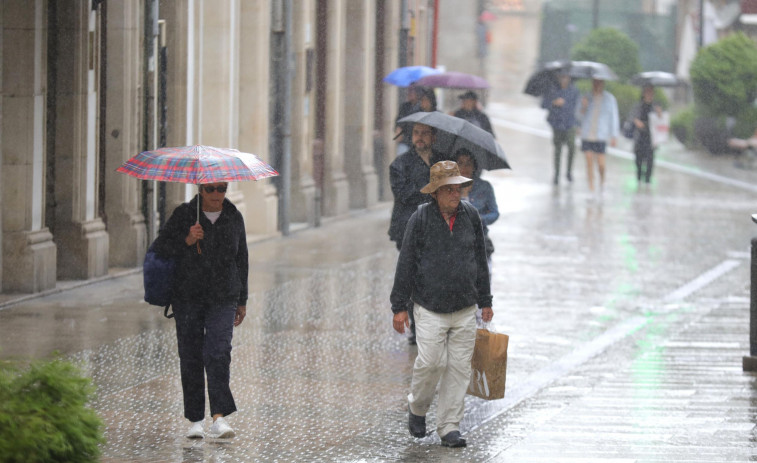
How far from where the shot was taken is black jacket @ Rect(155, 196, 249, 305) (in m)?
8.37

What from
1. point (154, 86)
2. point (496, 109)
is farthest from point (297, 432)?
point (496, 109)

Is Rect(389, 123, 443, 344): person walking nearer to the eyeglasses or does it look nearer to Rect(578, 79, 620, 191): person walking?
the eyeglasses

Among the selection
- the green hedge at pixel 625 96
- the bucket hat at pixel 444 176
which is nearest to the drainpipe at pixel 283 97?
the bucket hat at pixel 444 176

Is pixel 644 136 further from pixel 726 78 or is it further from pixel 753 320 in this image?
pixel 753 320

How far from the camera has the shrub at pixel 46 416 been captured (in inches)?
190

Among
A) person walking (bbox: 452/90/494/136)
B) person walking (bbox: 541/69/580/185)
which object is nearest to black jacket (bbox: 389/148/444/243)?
person walking (bbox: 452/90/494/136)

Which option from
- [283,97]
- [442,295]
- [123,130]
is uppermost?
[283,97]

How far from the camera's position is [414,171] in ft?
35.5

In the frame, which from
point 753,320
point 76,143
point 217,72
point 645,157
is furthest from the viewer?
point 645,157

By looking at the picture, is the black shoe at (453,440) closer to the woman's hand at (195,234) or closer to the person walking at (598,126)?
the woman's hand at (195,234)

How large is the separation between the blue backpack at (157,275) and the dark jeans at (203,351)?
0.49 feet

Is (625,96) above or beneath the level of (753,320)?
above

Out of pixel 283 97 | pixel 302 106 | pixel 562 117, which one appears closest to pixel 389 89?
pixel 562 117

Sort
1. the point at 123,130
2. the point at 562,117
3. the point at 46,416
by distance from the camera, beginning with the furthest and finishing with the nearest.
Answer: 1. the point at 562,117
2. the point at 123,130
3. the point at 46,416
